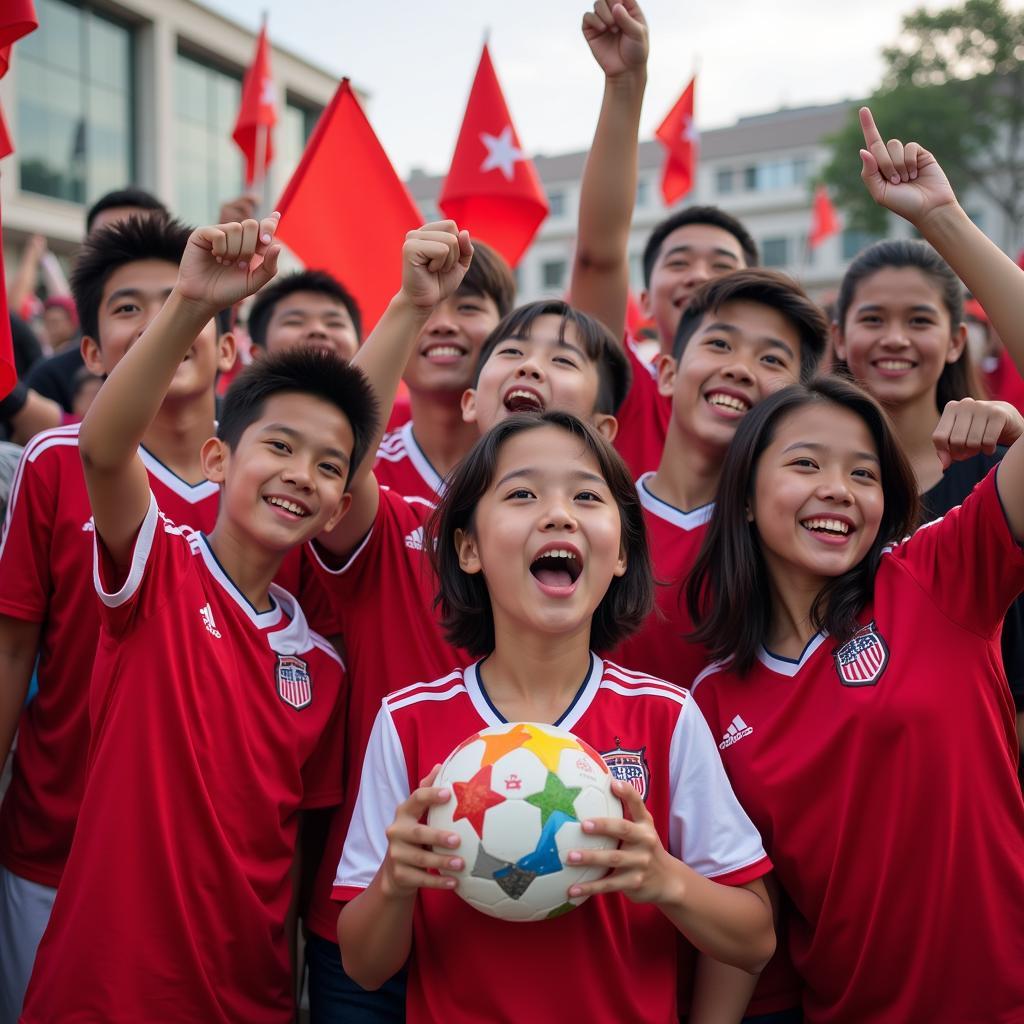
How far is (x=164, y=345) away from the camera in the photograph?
2.37 meters

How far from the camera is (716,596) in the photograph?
9.09 ft

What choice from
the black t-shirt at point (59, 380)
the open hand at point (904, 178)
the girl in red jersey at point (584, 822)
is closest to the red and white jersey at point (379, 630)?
the girl in red jersey at point (584, 822)

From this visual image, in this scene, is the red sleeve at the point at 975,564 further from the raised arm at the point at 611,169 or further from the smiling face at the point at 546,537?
the raised arm at the point at 611,169

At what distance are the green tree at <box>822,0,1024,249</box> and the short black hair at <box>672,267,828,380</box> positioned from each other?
1144 inches

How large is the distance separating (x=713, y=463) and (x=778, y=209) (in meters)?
A: 44.6

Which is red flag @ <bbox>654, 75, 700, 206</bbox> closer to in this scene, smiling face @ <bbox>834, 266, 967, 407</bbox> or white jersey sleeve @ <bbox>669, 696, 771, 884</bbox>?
smiling face @ <bbox>834, 266, 967, 407</bbox>

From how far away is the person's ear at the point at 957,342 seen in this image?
3.75 metres

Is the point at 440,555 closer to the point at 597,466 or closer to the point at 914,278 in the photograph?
the point at 597,466

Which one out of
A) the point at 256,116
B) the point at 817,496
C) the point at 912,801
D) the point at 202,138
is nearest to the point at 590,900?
the point at 912,801

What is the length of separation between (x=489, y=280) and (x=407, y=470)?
34.9 inches

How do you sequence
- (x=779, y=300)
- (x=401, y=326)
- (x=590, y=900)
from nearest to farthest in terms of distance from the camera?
1. (x=590, y=900)
2. (x=401, y=326)
3. (x=779, y=300)

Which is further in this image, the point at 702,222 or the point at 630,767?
the point at 702,222

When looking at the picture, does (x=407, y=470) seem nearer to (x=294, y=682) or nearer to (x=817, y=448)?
Result: (x=294, y=682)

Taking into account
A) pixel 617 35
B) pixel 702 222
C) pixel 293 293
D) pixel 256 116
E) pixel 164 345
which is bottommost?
pixel 164 345
